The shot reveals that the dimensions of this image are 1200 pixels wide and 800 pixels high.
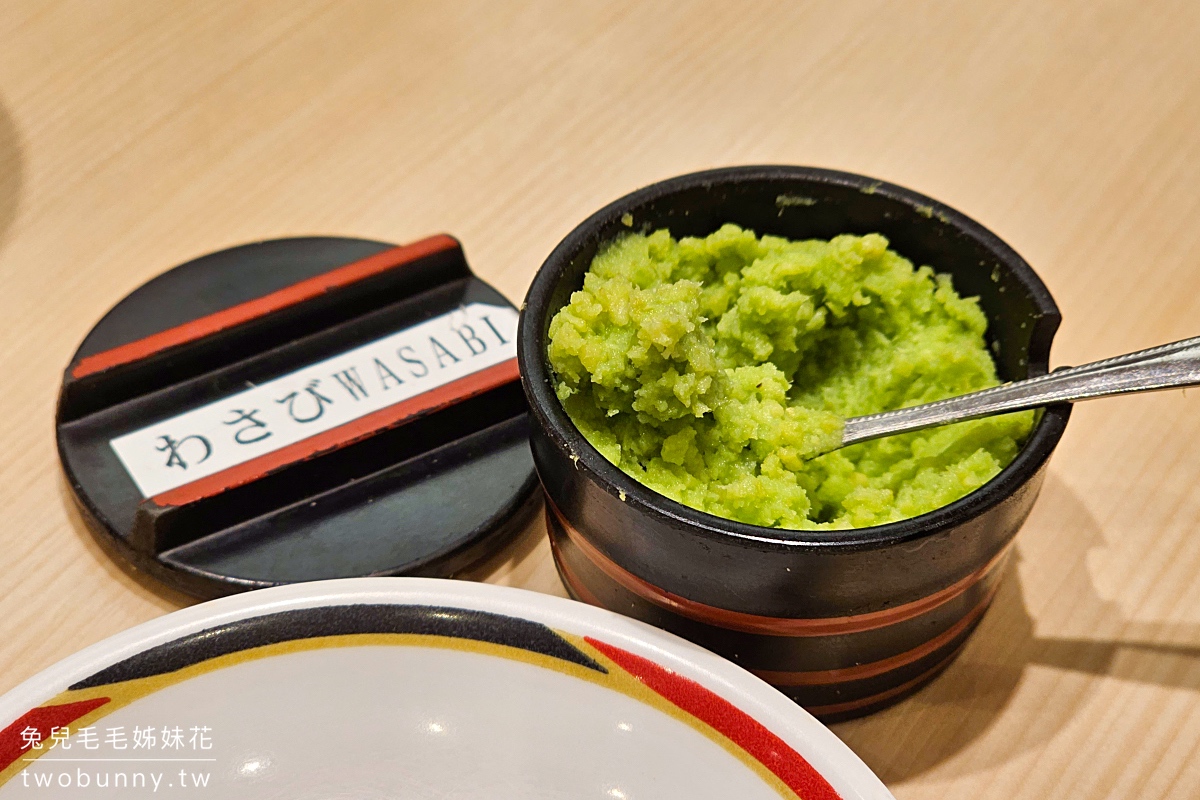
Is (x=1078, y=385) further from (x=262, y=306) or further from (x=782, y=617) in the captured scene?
(x=262, y=306)

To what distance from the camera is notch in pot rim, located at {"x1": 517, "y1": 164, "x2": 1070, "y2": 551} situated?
665mm

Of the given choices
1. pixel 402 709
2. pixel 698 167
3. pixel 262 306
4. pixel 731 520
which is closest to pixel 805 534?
pixel 731 520

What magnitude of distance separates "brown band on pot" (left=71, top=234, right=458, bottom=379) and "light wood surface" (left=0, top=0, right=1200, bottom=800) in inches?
4.5

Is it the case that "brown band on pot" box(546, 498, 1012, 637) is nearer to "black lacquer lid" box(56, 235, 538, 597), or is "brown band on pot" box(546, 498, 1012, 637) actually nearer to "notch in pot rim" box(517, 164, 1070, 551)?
"notch in pot rim" box(517, 164, 1070, 551)

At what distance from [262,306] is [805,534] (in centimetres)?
66

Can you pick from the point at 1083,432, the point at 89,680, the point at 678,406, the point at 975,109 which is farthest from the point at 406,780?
the point at 975,109

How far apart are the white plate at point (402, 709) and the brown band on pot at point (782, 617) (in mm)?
27

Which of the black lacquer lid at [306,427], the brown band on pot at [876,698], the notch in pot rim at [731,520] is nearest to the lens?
the notch in pot rim at [731,520]

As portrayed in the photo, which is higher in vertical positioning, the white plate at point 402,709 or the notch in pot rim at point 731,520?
the notch in pot rim at point 731,520

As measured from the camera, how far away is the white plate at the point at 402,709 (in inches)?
27.3

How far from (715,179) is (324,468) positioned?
0.45 m

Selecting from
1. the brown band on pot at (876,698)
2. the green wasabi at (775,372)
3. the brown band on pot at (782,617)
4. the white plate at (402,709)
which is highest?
the green wasabi at (775,372)

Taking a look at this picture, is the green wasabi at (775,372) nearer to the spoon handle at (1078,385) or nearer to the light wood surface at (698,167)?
the spoon handle at (1078,385)

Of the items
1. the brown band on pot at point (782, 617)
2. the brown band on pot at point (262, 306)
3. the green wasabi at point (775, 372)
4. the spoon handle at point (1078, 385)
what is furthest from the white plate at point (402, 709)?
the brown band on pot at point (262, 306)
